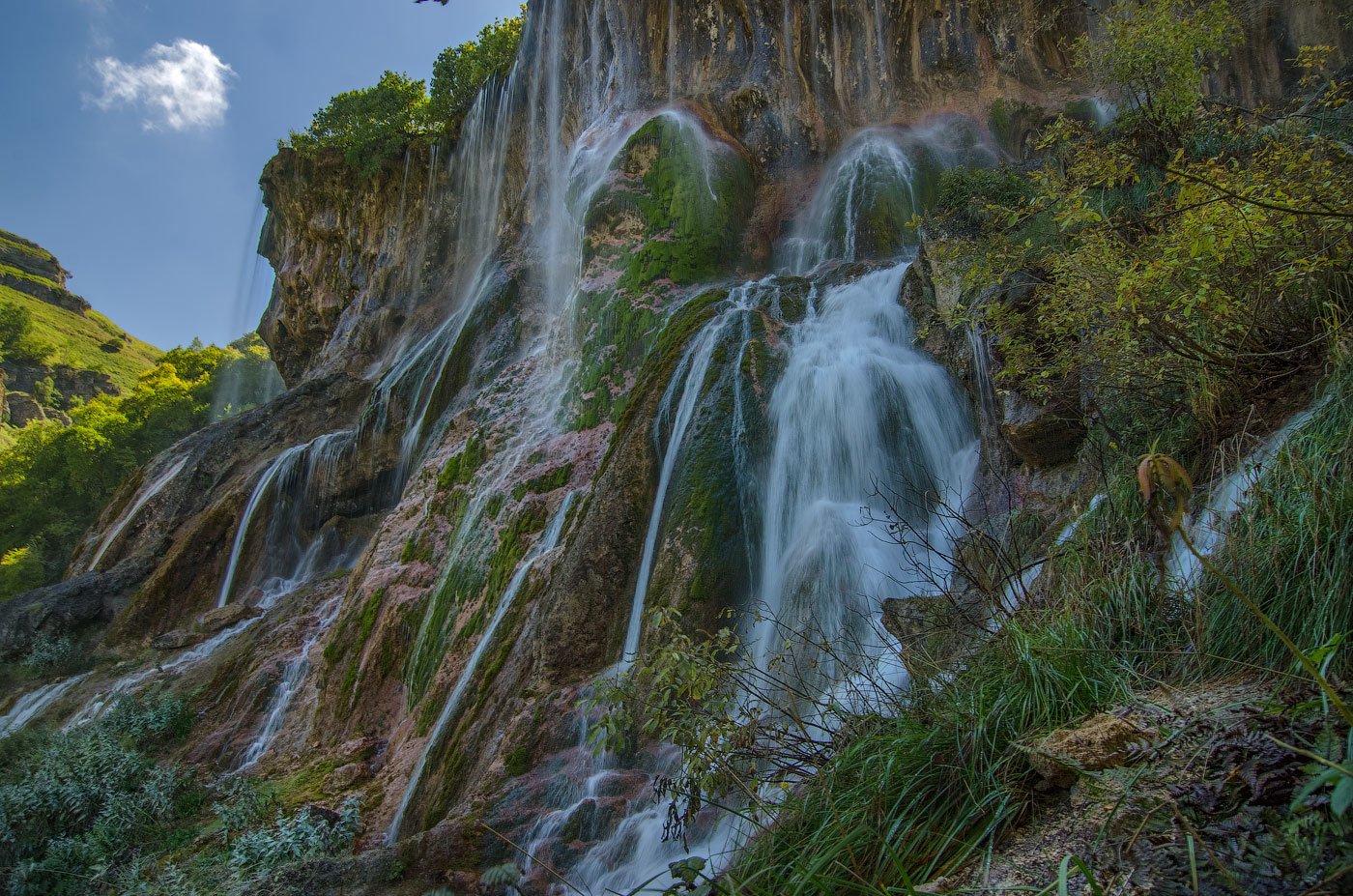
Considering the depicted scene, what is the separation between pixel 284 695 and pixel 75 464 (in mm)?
25520

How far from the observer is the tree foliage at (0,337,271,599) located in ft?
88.8

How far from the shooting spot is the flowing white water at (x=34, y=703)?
587 inches

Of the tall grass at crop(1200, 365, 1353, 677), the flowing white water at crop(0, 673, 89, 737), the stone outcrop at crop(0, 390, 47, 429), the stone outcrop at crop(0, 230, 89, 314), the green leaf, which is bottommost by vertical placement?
the flowing white water at crop(0, 673, 89, 737)

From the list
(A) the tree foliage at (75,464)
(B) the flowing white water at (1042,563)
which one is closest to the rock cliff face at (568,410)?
(B) the flowing white water at (1042,563)

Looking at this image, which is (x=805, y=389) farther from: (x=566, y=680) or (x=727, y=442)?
(x=566, y=680)

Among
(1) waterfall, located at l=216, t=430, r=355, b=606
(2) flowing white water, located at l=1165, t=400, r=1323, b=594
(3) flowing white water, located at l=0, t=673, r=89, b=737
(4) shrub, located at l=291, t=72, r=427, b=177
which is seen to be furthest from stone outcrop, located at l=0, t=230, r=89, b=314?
(2) flowing white water, located at l=1165, t=400, r=1323, b=594

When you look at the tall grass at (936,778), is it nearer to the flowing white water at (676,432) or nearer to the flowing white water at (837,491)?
the flowing white water at (837,491)

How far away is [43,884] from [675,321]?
430 inches

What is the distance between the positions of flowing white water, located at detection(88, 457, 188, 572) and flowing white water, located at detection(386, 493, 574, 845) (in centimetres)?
1714

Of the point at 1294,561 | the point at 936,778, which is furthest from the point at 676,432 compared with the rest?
the point at 1294,561

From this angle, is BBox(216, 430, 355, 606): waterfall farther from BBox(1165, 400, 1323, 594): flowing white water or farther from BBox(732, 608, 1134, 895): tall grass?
BBox(1165, 400, 1323, 594): flowing white water

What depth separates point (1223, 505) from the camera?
13.2 feet

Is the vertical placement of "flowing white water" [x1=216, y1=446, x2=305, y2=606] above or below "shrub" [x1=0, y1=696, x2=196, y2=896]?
above

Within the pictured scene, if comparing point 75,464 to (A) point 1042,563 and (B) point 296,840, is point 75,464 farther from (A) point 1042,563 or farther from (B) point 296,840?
(A) point 1042,563
